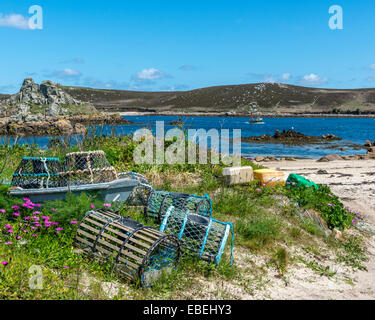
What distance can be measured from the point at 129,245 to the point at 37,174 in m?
3.22

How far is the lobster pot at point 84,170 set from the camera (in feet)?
21.4

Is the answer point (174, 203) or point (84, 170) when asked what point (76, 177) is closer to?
point (84, 170)

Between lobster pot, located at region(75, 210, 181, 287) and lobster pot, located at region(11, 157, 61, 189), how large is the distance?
82.0 inches

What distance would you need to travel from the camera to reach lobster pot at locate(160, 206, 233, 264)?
17.1 ft

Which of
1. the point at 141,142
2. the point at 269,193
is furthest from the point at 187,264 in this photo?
the point at 141,142

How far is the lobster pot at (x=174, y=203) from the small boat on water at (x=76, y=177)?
0.46 metres

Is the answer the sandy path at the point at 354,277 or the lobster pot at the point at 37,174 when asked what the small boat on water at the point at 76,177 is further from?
the sandy path at the point at 354,277

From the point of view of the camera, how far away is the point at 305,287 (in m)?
5.30

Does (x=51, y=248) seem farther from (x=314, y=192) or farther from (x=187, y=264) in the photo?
(x=314, y=192)

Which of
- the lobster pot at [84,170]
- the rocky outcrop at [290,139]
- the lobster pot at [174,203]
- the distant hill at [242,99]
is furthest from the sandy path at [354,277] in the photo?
the distant hill at [242,99]

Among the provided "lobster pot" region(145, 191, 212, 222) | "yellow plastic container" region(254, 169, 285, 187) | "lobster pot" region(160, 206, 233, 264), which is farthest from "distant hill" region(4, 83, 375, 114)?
"lobster pot" region(160, 206, 233, 264)

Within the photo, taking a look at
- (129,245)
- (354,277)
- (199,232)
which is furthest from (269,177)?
(129,245)

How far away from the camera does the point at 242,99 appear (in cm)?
12488

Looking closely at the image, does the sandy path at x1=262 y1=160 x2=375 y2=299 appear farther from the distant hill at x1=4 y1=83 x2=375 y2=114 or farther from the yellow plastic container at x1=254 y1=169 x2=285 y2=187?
the distant hill at x1=4 y1=83 x2=375 y2=114
